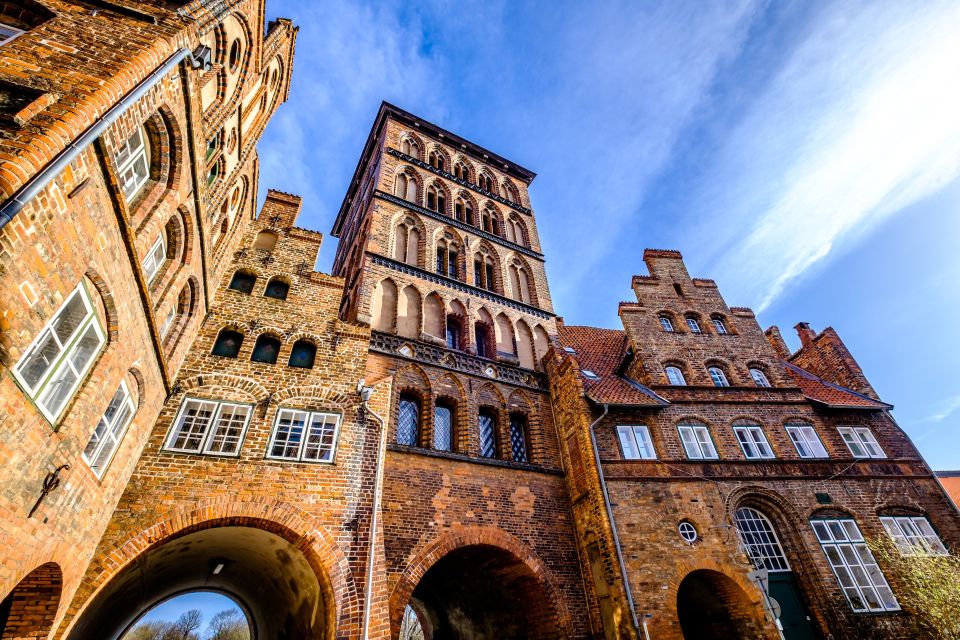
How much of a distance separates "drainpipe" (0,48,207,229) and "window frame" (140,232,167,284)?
257 centimetres

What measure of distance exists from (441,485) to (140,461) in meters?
6.03

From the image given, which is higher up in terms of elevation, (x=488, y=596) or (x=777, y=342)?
(x=777, y=342)

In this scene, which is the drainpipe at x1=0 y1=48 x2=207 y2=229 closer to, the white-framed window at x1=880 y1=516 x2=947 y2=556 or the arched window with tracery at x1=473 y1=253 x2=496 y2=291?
the arched window with tracery at x1=473 y1=253 x2=496 y2=291

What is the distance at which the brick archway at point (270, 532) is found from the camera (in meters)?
6.92

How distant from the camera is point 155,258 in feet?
25.2

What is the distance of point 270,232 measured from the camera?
12648 mm

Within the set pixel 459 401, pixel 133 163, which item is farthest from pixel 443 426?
pixel 133 163

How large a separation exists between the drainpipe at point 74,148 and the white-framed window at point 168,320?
395 cm

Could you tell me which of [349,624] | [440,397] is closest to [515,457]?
[440,397]

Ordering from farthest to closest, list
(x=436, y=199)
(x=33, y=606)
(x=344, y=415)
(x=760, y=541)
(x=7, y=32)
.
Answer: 1. (x=436, y=199)
2. (x=760, y=541)
3. (x=344, y=415)
4. (x=33, y=606)
5. (x=7, y=32)

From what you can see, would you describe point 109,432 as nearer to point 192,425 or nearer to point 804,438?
point 192,425

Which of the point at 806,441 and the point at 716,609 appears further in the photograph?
the point at 806,441

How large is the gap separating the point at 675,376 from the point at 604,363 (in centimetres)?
276

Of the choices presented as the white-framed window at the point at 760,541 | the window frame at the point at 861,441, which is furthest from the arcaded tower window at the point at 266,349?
the window frame at the point at 861,441
